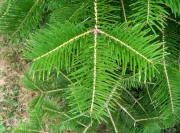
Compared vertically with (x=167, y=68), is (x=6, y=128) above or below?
below

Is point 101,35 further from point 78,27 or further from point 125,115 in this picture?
point 125,115

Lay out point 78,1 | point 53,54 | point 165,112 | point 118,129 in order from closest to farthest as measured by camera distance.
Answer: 1. point 53,54
2. point 78,1
3. point 165,112
4. point 118,129

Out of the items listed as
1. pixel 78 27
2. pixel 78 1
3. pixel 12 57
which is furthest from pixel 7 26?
pixel 12 57

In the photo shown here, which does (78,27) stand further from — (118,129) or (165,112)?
(118,129)

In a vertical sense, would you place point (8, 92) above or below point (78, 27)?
below

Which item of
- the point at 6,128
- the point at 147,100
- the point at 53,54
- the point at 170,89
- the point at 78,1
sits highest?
the point at 78,1

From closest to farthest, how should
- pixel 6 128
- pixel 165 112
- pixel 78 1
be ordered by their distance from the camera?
pixel 78 1 → pixel 165 112 → pixel 6 128

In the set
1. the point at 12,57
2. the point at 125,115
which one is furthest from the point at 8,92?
the point at 125,115

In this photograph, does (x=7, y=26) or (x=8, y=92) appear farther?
(x=8, y=92)

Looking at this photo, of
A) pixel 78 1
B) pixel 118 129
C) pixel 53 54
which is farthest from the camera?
pixel 118 129
